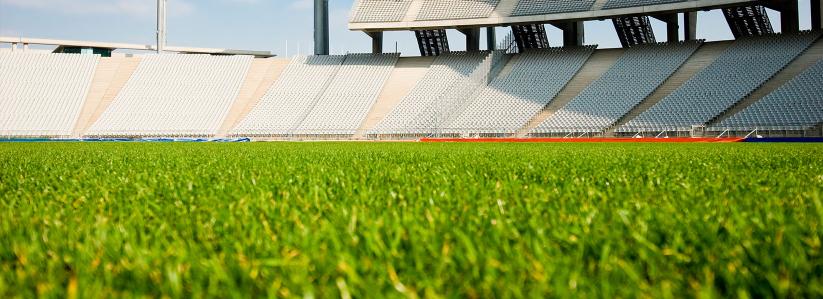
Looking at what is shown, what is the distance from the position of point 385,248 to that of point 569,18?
134 ft

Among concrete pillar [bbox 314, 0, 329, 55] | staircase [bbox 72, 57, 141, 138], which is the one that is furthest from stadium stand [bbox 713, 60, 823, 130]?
staircase [bbox 72, 57, 141, 138]

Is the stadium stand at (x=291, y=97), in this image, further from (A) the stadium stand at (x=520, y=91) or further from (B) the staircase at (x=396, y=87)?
(A) the stadium stand at (x=520, y=91)

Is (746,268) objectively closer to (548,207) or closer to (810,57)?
(548,207)

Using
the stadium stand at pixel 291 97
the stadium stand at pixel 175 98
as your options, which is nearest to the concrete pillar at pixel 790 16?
the stadium stand at pixel 291 97

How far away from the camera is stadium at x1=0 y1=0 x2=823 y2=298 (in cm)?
132

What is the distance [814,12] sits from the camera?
127 feet

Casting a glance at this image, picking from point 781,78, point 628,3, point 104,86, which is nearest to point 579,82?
point 628,3

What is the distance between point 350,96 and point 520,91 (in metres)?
12.1

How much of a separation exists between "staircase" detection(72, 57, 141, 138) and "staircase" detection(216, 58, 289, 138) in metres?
9.53

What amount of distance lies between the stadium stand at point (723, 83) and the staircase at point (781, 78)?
0.96 ft

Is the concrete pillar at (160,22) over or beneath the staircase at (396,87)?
over

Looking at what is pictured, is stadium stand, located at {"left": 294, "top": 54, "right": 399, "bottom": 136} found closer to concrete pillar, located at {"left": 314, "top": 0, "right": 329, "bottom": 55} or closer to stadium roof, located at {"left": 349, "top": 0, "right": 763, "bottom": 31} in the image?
Answer: concrete pillar, located at {"left": 314, "top": 0, "right": 329, "bottom": 55}

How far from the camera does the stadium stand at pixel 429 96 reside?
39438 millimetres

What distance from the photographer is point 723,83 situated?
116ft
